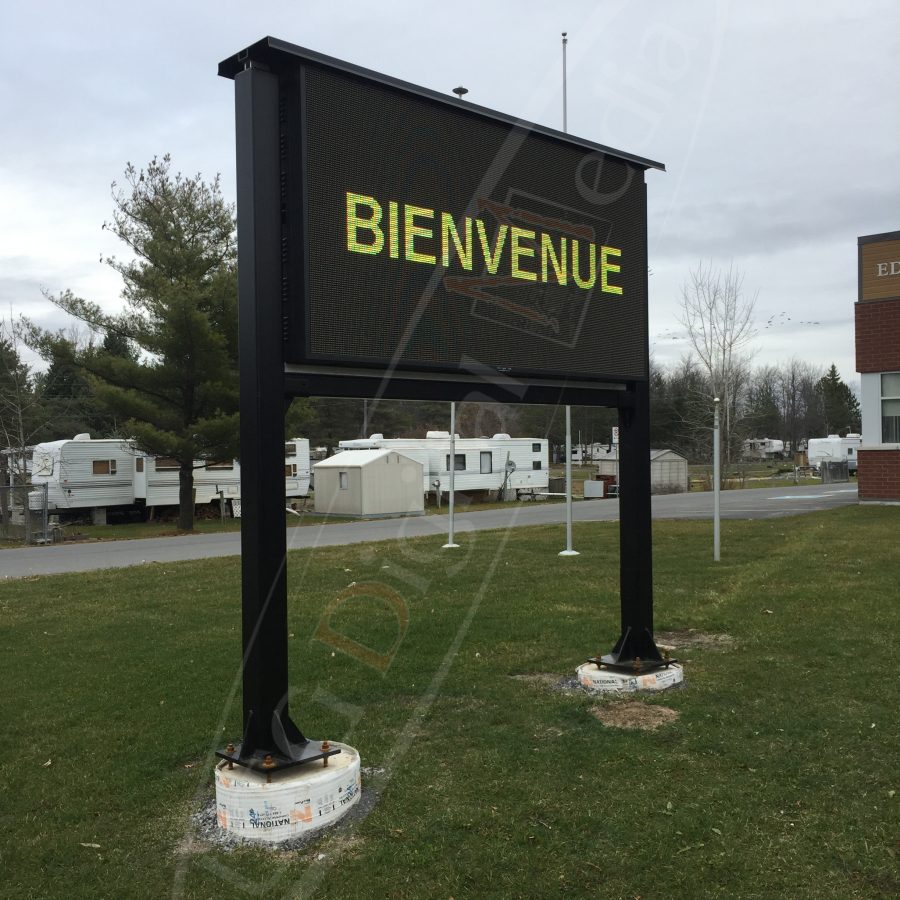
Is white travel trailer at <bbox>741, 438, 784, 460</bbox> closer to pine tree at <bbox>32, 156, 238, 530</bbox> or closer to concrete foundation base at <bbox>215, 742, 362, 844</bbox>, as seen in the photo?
pine tree at <bbox>32, 156, 238, 530</bbox>

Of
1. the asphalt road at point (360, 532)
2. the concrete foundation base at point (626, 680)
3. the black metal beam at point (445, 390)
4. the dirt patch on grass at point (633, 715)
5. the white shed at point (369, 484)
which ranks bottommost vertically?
the asphalt road at point (360, 532)

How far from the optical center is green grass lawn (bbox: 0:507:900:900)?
11.7 ft

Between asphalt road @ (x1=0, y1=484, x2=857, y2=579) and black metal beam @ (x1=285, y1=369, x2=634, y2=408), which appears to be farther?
asphalt road @ (x1=0, y1=484, x2=857, y2=579)

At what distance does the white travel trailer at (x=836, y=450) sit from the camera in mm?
52969

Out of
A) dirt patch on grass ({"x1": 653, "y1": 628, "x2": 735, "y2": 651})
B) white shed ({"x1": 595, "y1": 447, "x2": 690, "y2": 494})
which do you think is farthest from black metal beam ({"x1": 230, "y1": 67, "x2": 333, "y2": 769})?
white shed ({"x1": 595, "y1": 447, "x2": 690, "y2": 494})

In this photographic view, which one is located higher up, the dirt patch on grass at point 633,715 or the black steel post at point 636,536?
the black steel post at point 636,536

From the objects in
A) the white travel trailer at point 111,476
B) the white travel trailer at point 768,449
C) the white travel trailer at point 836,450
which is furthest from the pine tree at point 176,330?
the white travel trailer at point 768,449

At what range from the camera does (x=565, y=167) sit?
5656mm

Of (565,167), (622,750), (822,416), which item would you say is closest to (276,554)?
(622,750)

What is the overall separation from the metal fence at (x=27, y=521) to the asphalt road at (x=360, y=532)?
150 centimetres

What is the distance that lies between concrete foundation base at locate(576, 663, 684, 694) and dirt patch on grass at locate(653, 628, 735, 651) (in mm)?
1024

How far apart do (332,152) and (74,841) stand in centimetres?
331

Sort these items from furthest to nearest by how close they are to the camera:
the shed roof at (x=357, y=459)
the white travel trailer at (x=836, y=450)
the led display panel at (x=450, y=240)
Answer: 1. the white travel trailer at (x=836, y=450)
2. the shed roof at (x=357, y=459)
3. the led display panel at (x=450, y=240)

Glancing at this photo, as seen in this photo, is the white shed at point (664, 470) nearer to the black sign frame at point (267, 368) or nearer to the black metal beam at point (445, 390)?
the black metal beam at point (445, 390)
